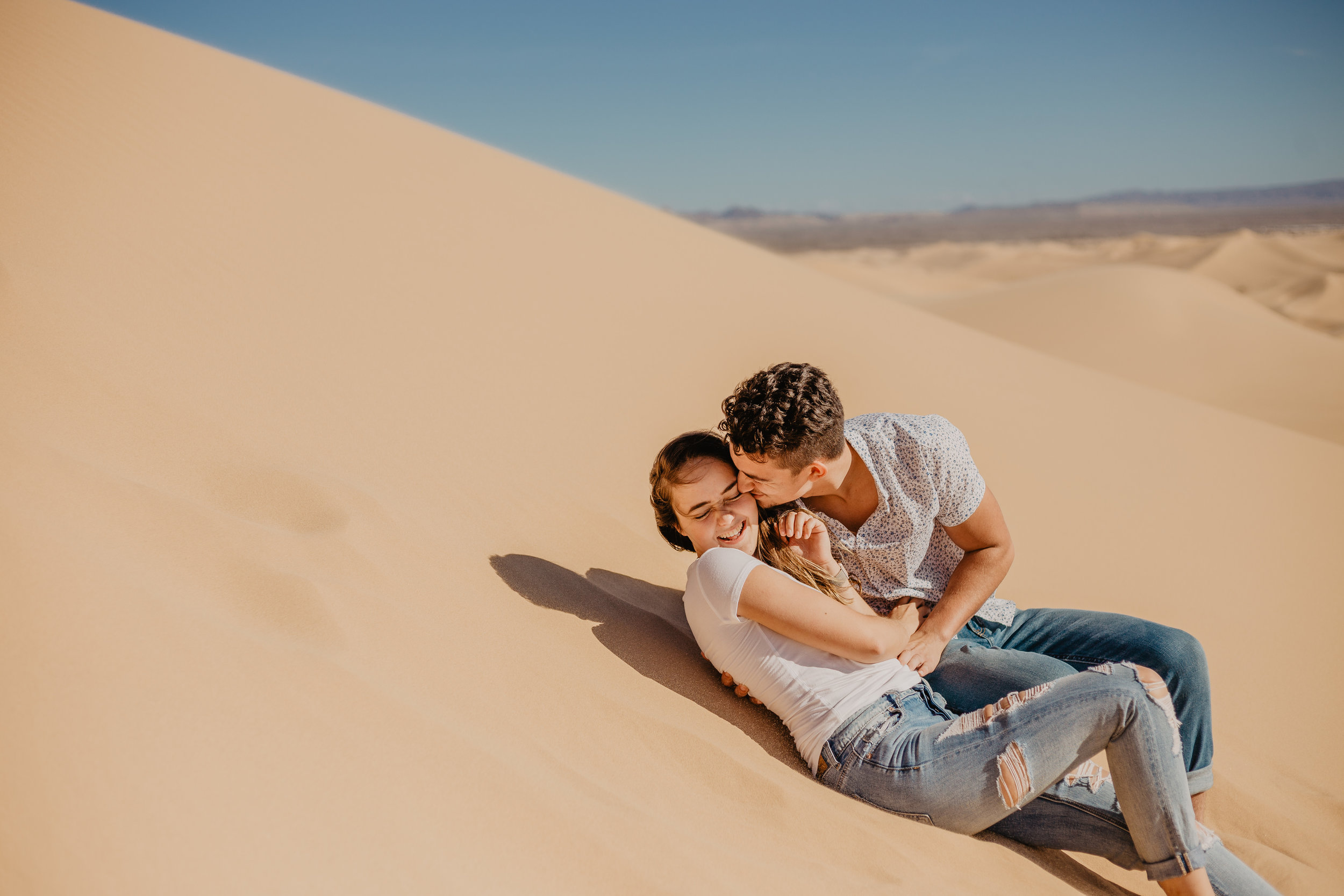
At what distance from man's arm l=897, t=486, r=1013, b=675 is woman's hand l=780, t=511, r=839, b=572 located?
0.40 metres

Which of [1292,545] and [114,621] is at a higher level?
[1292,545]

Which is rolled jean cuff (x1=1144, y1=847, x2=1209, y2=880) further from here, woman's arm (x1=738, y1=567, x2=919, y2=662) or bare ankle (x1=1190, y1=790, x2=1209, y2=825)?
woman's arm (x1=738, y1=567, x2=919, y2=662)

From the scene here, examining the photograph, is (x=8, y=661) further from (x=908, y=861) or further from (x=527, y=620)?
(x=908, y=861)

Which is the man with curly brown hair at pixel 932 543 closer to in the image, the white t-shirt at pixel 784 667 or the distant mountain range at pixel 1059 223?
the white t-shirt at pixel 784 667

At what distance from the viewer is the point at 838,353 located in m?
7.73

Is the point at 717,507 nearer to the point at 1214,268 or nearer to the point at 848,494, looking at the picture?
the point at 848,494

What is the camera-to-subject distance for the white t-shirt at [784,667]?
2436 mm

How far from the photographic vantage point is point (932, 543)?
304 centimetres

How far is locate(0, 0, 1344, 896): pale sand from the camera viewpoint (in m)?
1.73

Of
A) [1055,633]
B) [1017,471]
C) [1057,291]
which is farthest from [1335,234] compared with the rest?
[1055,633]

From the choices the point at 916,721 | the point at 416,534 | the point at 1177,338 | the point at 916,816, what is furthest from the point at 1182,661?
the point at 1177,338

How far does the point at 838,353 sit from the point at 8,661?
6.78 m

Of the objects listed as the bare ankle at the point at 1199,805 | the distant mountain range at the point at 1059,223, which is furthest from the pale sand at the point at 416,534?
the distant mountain range at the point at 1059,223

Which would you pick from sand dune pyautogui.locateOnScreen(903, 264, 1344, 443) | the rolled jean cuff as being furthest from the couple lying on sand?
sand dune pyautogui.locateOnScreen(903, 264, 1344, 443)
